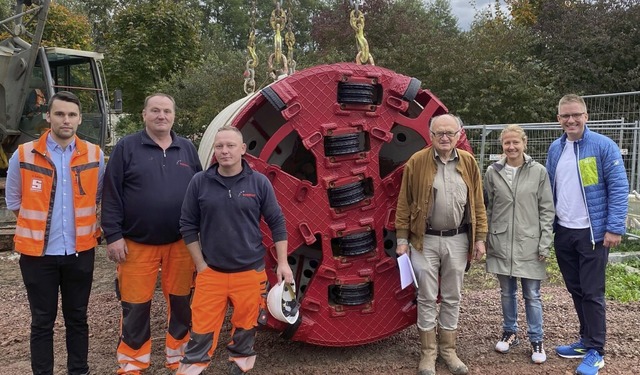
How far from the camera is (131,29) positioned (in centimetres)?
1834

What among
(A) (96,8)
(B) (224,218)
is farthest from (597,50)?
(A) (96,8)

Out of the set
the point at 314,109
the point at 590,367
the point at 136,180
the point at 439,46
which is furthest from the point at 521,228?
the point at 439,46

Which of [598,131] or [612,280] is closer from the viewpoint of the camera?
[612,280]

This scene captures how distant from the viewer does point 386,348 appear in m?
4.43

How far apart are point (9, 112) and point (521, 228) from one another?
29.4 feet

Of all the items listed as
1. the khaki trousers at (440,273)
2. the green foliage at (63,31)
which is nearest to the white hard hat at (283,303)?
the khaki trousers at (440,273)

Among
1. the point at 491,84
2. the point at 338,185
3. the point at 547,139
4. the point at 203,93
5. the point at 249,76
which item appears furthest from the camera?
the point at 203,93

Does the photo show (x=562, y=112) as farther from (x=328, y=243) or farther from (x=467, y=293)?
(x=467, y=293)

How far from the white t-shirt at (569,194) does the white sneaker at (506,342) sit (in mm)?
957

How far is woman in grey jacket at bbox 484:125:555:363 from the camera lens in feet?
13.4

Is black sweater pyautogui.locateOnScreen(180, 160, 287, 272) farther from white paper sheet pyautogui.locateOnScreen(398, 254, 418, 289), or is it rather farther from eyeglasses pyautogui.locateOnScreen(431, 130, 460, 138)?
eyeglasses pyautogui.locateOnScreen(431, 130, 460, 138)

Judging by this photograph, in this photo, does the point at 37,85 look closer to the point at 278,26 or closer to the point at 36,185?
the point at 278,26

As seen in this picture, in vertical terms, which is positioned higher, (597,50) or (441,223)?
(597,50)

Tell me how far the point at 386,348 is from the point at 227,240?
5.69 feet
